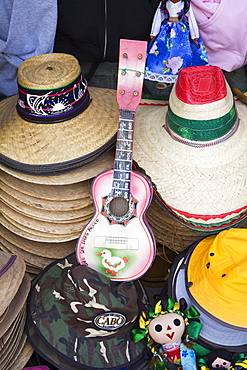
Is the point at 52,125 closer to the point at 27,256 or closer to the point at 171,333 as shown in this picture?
the point at 27,256

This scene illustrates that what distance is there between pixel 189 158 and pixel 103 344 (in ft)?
2.86

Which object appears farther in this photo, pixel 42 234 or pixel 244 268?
pixel 42 234

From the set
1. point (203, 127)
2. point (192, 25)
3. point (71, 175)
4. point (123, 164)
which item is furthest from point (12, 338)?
point (192, 25)

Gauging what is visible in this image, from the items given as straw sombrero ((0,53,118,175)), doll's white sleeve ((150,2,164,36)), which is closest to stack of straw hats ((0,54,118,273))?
straw sombrero ((0,53,118,175))

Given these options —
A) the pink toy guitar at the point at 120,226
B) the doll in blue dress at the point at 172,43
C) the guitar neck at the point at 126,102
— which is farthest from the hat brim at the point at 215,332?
the doll in blue dress at the point at 172,43

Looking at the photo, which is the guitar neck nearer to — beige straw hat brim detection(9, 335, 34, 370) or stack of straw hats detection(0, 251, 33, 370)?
stack of straw hats detection(0, 251, 33, 370)

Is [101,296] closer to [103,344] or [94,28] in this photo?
[103,344]

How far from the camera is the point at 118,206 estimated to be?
1.94 metres

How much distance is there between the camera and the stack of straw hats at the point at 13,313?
1.66 m

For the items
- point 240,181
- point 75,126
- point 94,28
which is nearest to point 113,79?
point 94,28

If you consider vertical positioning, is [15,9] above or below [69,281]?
above

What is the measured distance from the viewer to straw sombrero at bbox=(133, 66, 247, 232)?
1948mm

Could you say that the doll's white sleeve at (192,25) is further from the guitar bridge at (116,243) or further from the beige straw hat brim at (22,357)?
the beige straw hat brim at (22,357)

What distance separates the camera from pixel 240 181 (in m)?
2.00
